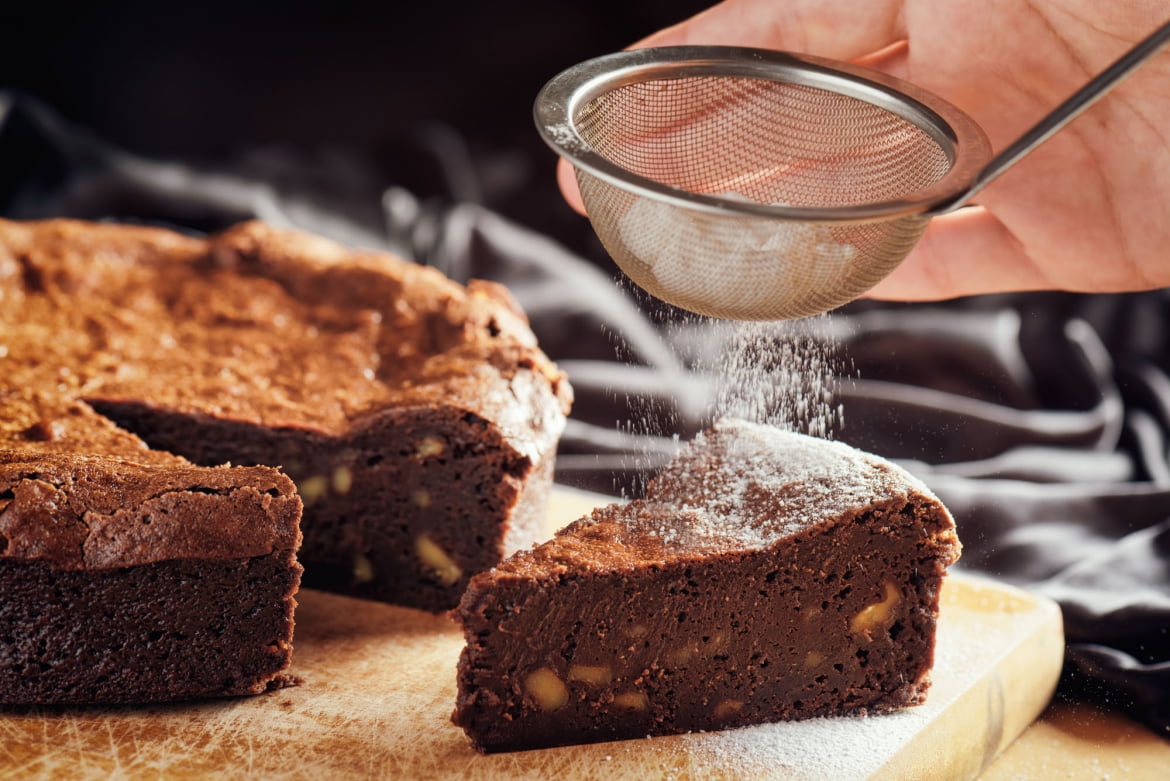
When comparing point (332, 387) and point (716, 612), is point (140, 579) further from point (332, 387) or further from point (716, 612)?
point (716, 612)

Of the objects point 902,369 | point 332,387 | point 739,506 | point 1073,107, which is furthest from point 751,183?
point 902,369

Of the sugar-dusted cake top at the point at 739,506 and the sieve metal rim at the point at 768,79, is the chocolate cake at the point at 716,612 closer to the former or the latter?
the sugar-dusted cake top at the point at 739,506

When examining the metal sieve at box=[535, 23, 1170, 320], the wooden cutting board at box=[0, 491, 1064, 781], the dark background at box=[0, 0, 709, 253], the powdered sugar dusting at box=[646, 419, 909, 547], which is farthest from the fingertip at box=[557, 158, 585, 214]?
the dark background at box=[0, 0, 709, 253]

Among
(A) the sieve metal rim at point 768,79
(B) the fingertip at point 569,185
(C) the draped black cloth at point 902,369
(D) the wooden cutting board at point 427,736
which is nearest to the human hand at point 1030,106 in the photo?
(B) the fingertip at point 569,185

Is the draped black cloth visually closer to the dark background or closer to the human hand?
the dark background

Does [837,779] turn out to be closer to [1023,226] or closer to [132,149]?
[1023,226]

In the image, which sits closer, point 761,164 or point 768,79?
point 768,79

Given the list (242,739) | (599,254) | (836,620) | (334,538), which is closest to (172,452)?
Result: (334,538)
